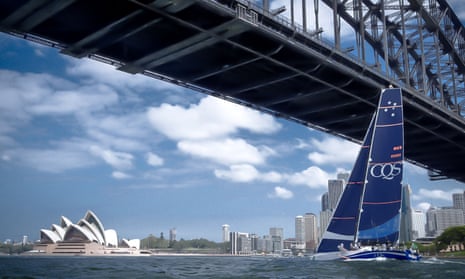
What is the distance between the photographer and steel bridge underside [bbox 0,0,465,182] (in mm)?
23125

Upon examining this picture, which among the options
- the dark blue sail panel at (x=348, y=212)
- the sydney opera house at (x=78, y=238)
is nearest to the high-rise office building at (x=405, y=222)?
the dark blue sail panel at (x=348, y=212)

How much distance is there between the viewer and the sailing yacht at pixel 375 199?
31.5m

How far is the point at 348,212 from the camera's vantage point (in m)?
33.1

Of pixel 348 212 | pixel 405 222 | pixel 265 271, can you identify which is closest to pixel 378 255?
pixel 348 212

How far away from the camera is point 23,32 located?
23.7 meters

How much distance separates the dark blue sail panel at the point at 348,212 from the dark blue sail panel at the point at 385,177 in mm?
1125

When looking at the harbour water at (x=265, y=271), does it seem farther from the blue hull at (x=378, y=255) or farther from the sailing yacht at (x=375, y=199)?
the sailing yacht at (x=375, y=199)

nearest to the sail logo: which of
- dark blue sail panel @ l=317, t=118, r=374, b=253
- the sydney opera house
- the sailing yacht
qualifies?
the sailing yacht

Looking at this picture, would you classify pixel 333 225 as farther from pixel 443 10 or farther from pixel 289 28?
pixel 443 10

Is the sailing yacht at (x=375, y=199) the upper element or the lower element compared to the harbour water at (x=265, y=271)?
upper

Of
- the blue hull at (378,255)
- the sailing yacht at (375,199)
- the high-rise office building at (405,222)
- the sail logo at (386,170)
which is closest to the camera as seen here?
the blue hull at (378,255)

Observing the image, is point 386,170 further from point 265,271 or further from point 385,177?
point 265,271

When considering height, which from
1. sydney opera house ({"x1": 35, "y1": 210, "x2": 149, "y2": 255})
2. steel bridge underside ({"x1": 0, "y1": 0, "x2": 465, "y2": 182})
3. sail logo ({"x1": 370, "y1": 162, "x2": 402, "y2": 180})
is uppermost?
steel bridge underside ({"x1": 0, "y1": 0, "x2": 465, "y2": 182})

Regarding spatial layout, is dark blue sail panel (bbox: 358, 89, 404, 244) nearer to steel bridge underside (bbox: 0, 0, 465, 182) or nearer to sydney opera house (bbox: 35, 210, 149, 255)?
steel bridge underside (bbox: 0, 0, 465, 182)
